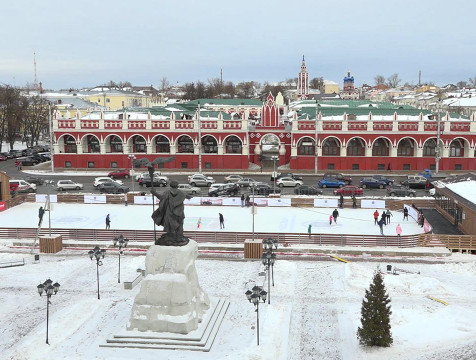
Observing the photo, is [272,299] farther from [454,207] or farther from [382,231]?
Answer: [454,207]

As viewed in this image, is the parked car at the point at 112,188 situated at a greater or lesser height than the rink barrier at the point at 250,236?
greater

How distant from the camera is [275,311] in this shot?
21.6 meters

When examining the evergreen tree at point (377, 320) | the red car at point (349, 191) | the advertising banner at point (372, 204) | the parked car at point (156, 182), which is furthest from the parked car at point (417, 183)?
the evergreen tree at point (377, 320)

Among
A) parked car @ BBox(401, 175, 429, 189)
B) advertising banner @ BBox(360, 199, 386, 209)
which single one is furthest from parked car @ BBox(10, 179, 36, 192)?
parked car @ BBox(401, 175, 429, 189)

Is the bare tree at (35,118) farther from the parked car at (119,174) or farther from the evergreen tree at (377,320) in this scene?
the evergreen tree at (377,320)

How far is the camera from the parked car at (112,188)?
1861 inches

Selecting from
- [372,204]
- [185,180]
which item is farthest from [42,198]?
[372,204]

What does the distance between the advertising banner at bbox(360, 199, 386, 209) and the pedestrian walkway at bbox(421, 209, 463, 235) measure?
10.8ft

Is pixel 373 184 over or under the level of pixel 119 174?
under

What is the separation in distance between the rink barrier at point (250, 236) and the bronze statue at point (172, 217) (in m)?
12.1

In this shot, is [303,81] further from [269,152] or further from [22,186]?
[22,186]

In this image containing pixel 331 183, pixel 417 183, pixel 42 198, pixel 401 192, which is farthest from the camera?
pixel 331 183

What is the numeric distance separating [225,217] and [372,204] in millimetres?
12030

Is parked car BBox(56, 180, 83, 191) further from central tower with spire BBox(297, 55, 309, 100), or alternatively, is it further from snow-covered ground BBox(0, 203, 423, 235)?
central tower with spire BBox(297, 55, 309, 100)
